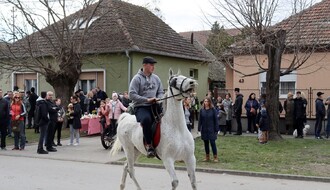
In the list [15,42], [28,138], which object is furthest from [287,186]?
[15,42]

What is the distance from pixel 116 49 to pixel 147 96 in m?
17.1

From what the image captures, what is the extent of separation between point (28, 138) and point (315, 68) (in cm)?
1448

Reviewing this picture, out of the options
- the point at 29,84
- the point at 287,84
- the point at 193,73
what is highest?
the point at 193,73

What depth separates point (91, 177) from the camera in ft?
35.4

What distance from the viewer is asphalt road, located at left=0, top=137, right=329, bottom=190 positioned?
9.70m

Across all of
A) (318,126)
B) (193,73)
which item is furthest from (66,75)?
(193,73)

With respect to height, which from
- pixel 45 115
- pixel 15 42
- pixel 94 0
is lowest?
pixel 45 115

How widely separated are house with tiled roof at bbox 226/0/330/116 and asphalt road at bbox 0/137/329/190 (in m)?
7.62

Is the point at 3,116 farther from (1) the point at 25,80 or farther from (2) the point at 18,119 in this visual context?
(1) the point at 25,80

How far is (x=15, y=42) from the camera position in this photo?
73.5ft

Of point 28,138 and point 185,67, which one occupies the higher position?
point 185,67

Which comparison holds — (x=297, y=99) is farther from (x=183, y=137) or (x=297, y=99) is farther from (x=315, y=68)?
(x=183, y=137)

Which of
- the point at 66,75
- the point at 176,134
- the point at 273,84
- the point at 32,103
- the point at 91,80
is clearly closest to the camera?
the point at 176,134

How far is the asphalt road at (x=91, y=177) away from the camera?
31.8 ft
